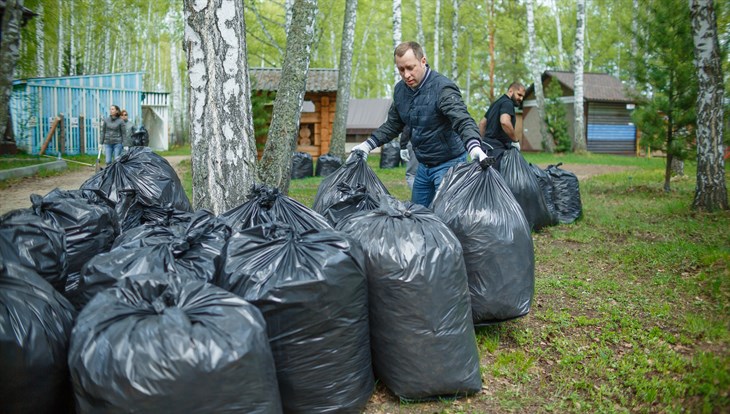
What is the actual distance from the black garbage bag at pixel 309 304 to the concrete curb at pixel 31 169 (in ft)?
36.1

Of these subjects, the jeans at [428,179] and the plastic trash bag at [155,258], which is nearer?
the plastic trash bag at [155,258]

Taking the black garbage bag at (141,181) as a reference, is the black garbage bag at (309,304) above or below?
below

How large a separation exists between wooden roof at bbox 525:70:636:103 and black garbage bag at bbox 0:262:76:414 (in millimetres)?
27011

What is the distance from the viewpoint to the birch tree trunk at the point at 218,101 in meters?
4.18

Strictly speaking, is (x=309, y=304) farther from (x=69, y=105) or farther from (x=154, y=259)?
(x=69, y=105)

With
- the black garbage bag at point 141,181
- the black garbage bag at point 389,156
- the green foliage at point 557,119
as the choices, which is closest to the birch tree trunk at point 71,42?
the black garbage bag at point 389,156

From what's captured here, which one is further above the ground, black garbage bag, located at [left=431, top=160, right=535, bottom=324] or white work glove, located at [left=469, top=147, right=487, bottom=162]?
white work glove, located at [left=469, top=147, right=487, bottom=162]

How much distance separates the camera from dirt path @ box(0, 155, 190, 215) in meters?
8.66

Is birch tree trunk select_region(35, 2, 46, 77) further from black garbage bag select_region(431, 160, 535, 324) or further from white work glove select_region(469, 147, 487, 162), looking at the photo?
black garbage bag select_region(431, 160, 535, 324)

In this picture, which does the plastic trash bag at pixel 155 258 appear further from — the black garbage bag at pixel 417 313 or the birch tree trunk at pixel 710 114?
the birch tree trunk at pixel 710 114

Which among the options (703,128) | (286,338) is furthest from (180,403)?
(703,128)

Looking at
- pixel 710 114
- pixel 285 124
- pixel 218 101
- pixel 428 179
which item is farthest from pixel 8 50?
pixel 710 114

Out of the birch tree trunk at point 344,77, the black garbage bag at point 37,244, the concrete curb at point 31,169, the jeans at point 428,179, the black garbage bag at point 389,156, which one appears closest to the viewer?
the black garbage bag at point 37,244

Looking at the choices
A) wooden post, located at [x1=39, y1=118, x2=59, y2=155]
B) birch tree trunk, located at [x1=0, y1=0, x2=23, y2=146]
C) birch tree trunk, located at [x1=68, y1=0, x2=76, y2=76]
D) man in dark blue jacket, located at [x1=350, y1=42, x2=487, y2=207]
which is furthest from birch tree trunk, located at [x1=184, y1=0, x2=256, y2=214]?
birch tree trunk, located at [x1=68, y1=0, x2=76, y2=76]
